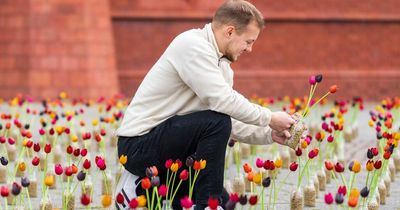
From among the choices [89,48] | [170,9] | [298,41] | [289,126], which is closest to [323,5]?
[298,41]

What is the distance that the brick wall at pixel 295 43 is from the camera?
19.5m

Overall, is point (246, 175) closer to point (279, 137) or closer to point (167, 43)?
point (279, 137)

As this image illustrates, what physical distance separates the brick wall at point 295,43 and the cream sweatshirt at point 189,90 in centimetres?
1321

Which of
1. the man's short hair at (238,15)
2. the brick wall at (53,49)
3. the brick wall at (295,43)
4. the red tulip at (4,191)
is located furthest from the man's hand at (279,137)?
the brick wall at (295,43)

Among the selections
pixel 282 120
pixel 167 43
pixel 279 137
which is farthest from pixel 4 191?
pixel 167 43

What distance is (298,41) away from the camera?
20.2 meters

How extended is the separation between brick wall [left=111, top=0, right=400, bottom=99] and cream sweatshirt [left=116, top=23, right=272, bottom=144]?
13.2m

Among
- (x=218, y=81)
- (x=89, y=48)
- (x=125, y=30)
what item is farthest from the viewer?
(x=125, y=30)

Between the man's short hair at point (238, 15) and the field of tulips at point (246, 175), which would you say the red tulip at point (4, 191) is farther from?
the man's short hair at point (238, 15)

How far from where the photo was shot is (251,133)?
640 centimetres

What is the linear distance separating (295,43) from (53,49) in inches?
181

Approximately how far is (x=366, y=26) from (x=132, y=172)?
14.9 metres

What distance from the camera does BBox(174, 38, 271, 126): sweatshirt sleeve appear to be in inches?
233

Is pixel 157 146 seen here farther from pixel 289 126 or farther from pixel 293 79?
pixel 293 79
